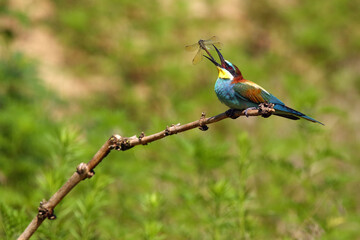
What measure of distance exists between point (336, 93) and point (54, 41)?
4.17 meters

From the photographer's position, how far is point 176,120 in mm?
5023

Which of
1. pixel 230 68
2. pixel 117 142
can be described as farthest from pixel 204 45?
pixel 117 142

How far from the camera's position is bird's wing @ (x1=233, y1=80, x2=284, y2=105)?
1.70 m

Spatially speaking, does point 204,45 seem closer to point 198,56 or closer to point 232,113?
point 198,56

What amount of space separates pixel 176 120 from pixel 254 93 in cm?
333

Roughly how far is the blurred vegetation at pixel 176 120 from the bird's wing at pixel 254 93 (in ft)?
3.05

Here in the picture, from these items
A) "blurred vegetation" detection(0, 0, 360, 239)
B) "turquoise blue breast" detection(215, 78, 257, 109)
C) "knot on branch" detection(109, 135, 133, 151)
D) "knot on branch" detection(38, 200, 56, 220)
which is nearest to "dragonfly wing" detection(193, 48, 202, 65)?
"turquoise blue breast" detection(215, 78, 257, 109)

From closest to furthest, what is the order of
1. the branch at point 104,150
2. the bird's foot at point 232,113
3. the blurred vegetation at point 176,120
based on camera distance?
the branch at point 104,150 → the bird's foot at point 232,113 → the blurred vegetation at point 176,120

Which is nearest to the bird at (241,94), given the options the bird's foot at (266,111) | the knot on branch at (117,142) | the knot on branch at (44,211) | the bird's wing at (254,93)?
the bird's wing at (254,93)

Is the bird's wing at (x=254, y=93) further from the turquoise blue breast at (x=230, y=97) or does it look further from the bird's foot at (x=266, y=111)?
the bird's foot at (x=266, y=111)

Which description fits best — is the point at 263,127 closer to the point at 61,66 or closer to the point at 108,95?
the point at 108,95

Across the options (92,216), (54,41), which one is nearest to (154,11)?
(54,41)

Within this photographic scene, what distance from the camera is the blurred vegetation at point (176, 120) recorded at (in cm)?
281

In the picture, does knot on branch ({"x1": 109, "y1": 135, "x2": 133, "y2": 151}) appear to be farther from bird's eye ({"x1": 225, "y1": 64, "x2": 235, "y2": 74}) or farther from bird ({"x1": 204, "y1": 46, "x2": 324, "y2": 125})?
bird's eye ({"x1": 225, "y1": 64, "x2": 235, "y2": 74})
